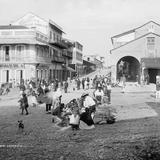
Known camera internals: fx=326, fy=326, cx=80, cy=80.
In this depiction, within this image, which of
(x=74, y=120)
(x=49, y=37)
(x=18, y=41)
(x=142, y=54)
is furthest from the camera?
(x=49, y=37)

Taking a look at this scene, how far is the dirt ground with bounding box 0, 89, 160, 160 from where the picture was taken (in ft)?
27.3

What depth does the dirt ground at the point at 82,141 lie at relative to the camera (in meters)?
8.34

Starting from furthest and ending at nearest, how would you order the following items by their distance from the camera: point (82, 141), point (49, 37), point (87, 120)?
point (49, 37), point (87, 120), point (82, 141)

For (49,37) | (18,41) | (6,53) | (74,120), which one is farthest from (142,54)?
(74,120)

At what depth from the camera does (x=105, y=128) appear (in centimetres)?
1224

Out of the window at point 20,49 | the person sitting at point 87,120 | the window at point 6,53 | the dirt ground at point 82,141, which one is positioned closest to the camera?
the dirt ground at point 82,141

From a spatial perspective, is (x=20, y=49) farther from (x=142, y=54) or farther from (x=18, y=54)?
(x=142, y=54)

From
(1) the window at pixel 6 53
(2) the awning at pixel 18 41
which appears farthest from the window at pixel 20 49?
(1) the window at pixel 6 53

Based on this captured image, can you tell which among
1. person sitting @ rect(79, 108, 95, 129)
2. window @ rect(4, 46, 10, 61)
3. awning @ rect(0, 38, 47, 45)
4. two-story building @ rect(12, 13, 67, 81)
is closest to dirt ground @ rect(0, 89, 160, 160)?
person sitting @ rect(79, 108, 95, 129)

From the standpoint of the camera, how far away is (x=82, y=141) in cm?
998

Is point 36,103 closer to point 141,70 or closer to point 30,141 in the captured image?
point 30,141

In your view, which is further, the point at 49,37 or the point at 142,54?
the point at 49,37

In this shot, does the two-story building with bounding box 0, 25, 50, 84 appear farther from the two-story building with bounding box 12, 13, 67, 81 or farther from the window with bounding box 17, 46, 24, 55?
the two-story building with bounding box 12, 13, 67, 81

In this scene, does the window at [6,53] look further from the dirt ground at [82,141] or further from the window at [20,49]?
the dirt ground at [82,141]
